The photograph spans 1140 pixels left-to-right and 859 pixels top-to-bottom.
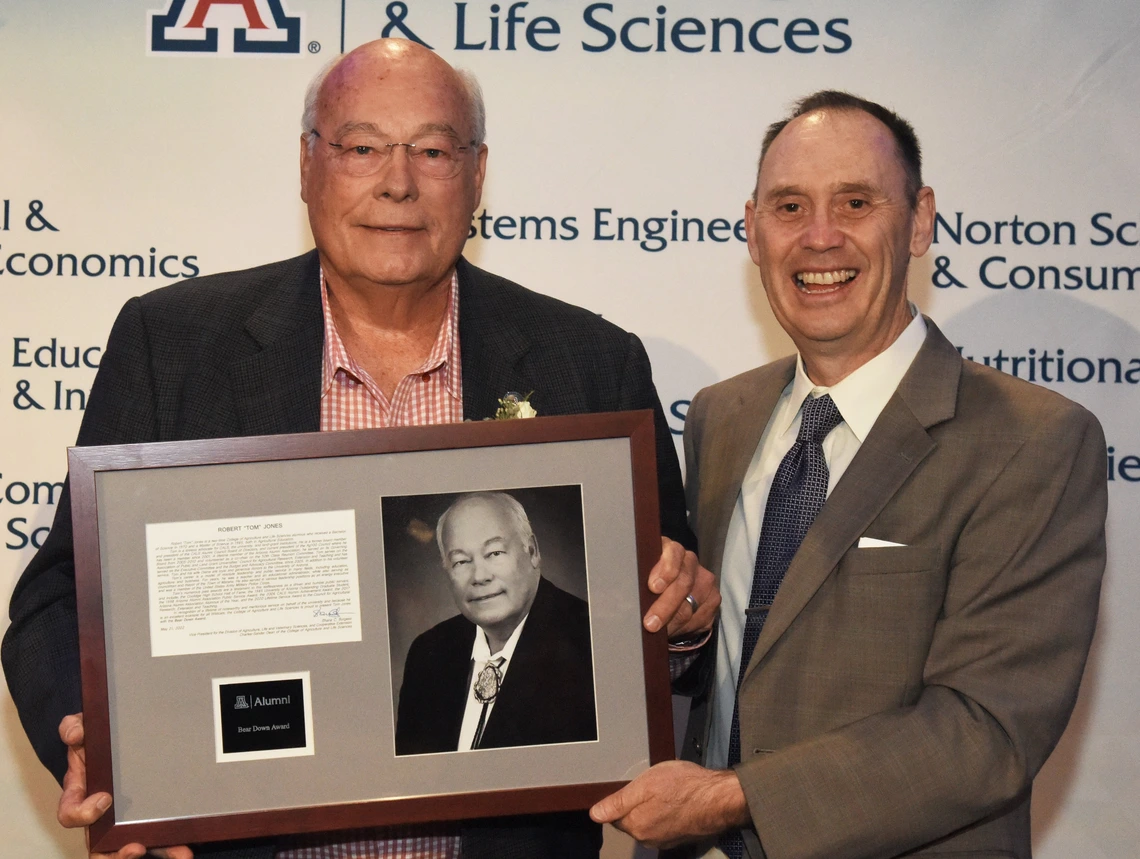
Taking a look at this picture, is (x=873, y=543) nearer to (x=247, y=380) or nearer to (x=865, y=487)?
(x=865, y=487)

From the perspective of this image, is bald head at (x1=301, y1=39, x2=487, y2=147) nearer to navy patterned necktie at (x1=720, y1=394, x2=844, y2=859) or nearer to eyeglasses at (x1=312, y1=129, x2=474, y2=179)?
eyeglasses at (x1=312, y1=129, x2=474, y2=179)

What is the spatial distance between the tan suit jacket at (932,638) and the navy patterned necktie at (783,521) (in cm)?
7

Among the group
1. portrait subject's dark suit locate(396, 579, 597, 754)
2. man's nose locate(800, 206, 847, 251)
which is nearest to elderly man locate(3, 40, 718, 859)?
portrait subject's dark suit locate(396, 579, 597, 754)

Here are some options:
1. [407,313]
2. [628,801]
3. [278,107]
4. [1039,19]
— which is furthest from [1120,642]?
[278,107]

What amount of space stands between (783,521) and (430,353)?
82cm

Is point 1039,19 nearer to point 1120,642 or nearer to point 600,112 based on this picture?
point 600,112

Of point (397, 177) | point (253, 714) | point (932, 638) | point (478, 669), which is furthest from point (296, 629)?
point (932, 638)

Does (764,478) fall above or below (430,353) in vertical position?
below

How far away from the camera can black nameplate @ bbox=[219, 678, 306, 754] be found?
6.35 feet

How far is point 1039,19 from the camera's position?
3410mm

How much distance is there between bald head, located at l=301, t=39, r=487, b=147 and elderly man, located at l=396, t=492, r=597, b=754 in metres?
0.90

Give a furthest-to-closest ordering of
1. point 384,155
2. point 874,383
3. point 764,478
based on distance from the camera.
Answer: point 764,478 < point 874,383 < point 384,155

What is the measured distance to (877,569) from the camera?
2.22 m

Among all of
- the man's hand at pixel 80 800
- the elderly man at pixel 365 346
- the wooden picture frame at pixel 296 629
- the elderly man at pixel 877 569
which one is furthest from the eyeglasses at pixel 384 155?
the man's hand at pixel 80 800
